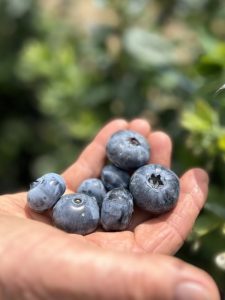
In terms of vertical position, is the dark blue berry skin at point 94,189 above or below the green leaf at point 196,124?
below

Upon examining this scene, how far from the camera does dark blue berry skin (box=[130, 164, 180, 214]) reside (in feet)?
5.22

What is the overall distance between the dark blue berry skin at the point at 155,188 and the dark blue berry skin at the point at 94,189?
0.12m

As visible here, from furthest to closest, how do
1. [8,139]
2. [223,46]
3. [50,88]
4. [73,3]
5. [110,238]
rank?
[73,3] < [8,139] < [50,88] < [223,46] < [110,238]

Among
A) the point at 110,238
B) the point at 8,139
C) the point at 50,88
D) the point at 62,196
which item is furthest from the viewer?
the point at 8,139

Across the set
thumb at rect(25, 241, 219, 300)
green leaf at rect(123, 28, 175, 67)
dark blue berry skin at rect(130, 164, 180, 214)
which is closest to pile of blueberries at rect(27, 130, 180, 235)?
dark blue berry skin at rect(130, 164, 180, 214)

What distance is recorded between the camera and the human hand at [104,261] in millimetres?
1096

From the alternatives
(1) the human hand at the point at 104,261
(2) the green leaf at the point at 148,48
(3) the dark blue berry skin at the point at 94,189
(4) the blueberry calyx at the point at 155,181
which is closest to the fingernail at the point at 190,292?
(1) the human hand at the point at 104,261

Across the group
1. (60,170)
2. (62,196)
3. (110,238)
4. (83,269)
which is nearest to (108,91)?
(60,170)

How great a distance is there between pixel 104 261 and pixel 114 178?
0.64 meters

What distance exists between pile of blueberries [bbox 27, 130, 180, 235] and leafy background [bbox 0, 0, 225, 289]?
18 centimetres

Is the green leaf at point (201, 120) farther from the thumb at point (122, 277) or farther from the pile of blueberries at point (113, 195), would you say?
the thumb at point (122, 277)

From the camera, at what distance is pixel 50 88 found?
2.77 m

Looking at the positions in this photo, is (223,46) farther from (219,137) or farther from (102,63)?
(102,63)

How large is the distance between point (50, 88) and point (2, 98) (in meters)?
0.92
